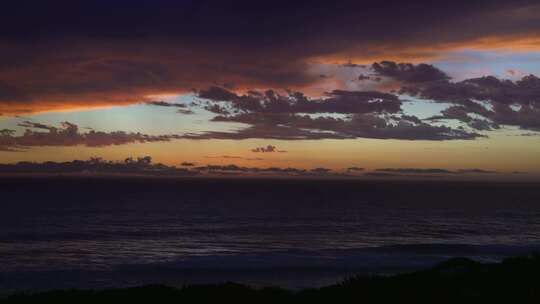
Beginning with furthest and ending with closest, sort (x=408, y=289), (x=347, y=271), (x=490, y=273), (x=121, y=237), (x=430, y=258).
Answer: (x=121, y=237)
(x=430, y=258)
(x=347, y=271)
(x=490, y=273)
(x=408, y=289)

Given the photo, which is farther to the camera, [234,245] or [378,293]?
[234,245]

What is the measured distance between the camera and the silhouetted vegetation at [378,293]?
15.6 meters

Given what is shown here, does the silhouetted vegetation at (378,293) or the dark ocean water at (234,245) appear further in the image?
the dark ocean water at (234,245)

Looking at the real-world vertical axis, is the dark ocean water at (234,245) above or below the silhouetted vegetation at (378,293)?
below

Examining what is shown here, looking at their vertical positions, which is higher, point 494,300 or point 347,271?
point 494,300

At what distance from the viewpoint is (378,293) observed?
53.8 ft

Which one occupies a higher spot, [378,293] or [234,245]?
[378,293]

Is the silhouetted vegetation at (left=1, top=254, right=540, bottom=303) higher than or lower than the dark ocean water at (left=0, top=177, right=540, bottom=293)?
higher

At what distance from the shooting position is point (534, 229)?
232ft

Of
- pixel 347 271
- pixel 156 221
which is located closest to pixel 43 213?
pixel 156 221

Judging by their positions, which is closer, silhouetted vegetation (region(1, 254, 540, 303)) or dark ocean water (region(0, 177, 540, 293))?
silhouetted vegetation (region(1, 254, 540, 303))

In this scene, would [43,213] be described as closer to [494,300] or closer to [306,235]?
[306,235]

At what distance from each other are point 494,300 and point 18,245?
49082 mm

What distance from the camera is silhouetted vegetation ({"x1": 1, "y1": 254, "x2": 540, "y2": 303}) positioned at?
15562 mm
